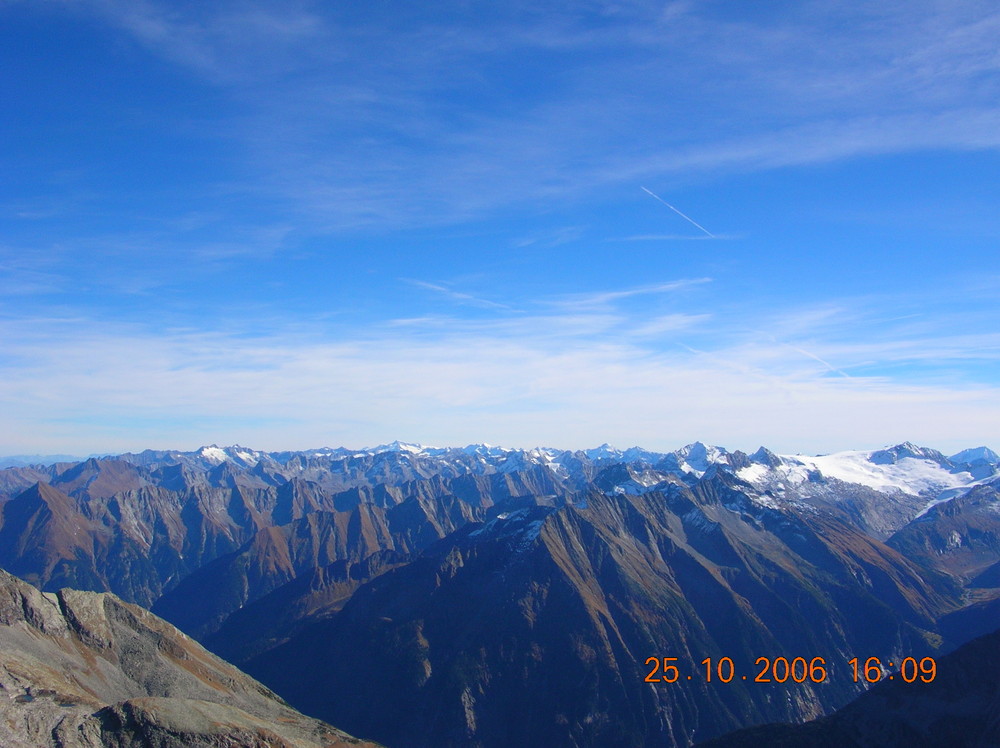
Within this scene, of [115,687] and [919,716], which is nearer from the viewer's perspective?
[115,687]

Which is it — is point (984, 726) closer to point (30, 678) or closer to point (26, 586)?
point (30, 678)

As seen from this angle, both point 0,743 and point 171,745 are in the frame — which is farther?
point 171,745

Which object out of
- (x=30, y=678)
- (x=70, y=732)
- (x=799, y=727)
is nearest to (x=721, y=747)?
(x=799, y=727)

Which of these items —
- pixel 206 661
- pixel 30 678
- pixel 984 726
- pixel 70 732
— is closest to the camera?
pixel 70 732

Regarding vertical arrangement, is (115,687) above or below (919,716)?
above

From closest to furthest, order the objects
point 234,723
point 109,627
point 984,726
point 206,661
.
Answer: point 234,723 → point 984,726 → point 109,627 → point 206,661
